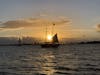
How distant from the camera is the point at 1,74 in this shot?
57812 mm

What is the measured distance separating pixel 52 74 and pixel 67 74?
2757mm

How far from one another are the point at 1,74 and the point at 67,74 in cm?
1209

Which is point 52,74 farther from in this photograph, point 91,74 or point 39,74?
point 91,74

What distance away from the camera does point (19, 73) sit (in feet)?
192

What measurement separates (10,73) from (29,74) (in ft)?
13.7

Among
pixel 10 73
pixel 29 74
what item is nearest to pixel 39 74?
pixel 29 74

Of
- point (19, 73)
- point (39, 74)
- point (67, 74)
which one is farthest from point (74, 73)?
point (19, 73)

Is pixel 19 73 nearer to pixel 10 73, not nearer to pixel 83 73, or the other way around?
pixel 10 73

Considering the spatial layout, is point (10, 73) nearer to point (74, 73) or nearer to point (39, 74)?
point (39, 74)

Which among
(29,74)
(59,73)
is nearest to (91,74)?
(59,73)

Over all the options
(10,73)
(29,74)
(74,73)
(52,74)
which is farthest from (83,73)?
(10,73)

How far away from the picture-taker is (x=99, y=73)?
57312mm

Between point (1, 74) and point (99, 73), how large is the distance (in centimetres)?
1788

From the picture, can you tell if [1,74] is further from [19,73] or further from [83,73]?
[83,73]
